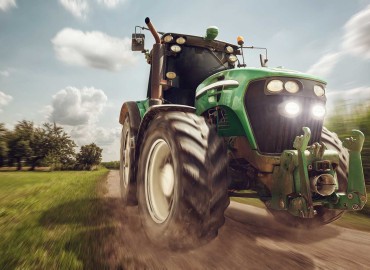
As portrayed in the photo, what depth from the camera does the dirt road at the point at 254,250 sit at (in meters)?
2.04

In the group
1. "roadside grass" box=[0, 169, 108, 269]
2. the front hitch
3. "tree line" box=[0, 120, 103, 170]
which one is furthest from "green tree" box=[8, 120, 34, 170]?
the front hitch

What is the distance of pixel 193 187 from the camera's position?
2.00m

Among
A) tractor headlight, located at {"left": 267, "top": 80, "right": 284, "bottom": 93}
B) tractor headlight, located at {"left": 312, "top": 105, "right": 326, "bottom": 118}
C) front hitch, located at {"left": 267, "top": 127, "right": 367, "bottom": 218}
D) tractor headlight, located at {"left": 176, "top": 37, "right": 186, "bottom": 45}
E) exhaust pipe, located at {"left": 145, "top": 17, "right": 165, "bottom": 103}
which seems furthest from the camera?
tractor headlight, located at {"left": 176, "top": 37, "right": 186, "bottom": 45}

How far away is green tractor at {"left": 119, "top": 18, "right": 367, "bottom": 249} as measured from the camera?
2.04 metres

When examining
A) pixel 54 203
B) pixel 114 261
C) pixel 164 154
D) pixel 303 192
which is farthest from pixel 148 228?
pixel 54 203

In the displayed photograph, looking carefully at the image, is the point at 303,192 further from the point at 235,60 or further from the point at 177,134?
the point at 235,60

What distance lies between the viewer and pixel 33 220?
3.31m

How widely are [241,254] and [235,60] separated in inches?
124

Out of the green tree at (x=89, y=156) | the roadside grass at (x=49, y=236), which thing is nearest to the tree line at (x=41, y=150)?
the green tree at (x=89, y=156)

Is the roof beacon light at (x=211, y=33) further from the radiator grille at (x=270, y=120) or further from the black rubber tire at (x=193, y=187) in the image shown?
the black rubber tire at (x=193, y=187)

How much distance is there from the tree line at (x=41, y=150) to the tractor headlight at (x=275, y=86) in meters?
36.0

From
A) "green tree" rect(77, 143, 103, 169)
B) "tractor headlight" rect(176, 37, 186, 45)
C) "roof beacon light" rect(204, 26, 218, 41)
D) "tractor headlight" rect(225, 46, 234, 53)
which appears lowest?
"green tree" rect(77, 143, 103, 169)

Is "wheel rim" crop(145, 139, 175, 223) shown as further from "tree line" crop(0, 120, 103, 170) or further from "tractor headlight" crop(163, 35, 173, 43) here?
"tree line" crop(0, 120, 103, 170)

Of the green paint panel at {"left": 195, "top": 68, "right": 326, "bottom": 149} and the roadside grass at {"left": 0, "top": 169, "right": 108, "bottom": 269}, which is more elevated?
the green paint panel at {"left": 195, "top": 68, "right": 326, "bottom": 149}
